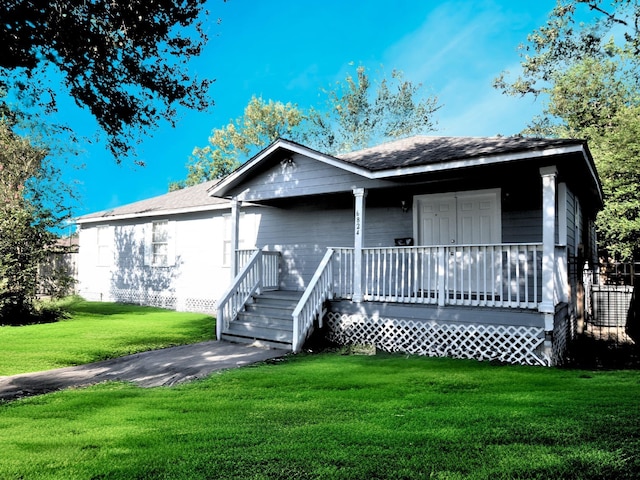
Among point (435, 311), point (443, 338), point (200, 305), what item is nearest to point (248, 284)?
point (435, 311)

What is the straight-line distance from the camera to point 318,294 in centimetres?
912

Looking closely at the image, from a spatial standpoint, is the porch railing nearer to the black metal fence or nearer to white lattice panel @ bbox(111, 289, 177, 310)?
the black metal fence

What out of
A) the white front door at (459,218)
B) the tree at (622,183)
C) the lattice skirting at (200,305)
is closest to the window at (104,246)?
the lattice skirting at (200,305)

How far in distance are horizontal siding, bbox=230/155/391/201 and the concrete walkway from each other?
3600 mm

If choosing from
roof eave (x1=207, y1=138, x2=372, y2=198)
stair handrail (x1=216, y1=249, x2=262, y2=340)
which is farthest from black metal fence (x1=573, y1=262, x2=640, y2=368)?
stair handrail (x1=216, y1=249, x2=262, y2=340)

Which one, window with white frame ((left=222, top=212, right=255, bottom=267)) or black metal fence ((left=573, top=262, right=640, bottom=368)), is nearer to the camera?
black metal fence ((left=573, top=262, right=640, bottom=368))

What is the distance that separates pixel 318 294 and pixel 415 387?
3.83 m

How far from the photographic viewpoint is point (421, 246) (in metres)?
8.29

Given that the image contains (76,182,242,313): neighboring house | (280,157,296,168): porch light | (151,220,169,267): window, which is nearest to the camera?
(280,157,296,168): porch light

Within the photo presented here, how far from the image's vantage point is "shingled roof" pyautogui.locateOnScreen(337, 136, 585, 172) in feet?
24.1

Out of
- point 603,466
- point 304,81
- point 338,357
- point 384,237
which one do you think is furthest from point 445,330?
point 304,81

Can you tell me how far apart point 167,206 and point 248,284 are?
6.86 metres

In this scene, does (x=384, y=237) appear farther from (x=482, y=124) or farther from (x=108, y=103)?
(x=482, y=124)

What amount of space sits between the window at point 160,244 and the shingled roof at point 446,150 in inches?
351
